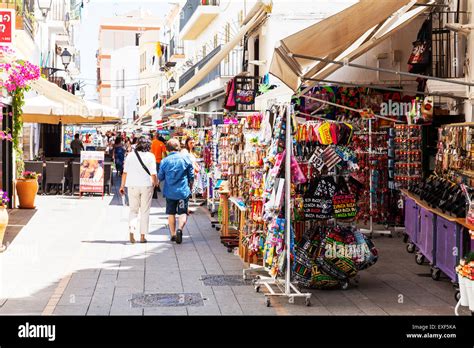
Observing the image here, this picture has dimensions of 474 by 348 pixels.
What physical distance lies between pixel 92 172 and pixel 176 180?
9.98 metres

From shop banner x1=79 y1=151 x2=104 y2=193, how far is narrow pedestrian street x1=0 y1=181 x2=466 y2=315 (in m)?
6.63

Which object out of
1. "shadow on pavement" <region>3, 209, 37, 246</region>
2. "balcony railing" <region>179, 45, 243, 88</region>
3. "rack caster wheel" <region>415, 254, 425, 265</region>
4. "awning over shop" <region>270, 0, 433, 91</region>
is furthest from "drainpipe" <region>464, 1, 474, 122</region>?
"balcony railing" <region>179, 45, 243, 88</region>

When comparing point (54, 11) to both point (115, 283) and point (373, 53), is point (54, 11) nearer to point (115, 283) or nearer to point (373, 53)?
point (373, 53)

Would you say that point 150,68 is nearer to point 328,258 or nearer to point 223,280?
point 223,280

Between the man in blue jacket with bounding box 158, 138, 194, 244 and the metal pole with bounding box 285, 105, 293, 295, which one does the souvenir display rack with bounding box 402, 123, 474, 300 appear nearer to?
the metal pole with bounding box 285, 105, 293, 295

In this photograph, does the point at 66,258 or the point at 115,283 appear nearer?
the point at 115,283

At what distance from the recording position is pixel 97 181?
24578mm

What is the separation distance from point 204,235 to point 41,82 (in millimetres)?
8522

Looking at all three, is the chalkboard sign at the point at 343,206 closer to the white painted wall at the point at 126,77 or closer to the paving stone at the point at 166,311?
the paving stone at the point at 166,311

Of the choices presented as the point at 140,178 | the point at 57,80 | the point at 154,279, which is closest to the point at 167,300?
the point at 154,279

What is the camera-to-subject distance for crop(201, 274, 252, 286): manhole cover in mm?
11203

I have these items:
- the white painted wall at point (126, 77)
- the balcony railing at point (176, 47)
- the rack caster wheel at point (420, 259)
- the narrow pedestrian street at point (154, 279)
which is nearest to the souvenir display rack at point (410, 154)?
the narrow pedestrian street at point (154, 279)

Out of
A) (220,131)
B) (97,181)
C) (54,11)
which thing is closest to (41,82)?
(97,181)

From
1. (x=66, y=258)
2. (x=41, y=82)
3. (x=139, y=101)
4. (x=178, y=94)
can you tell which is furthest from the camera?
(x=139, y=101)
